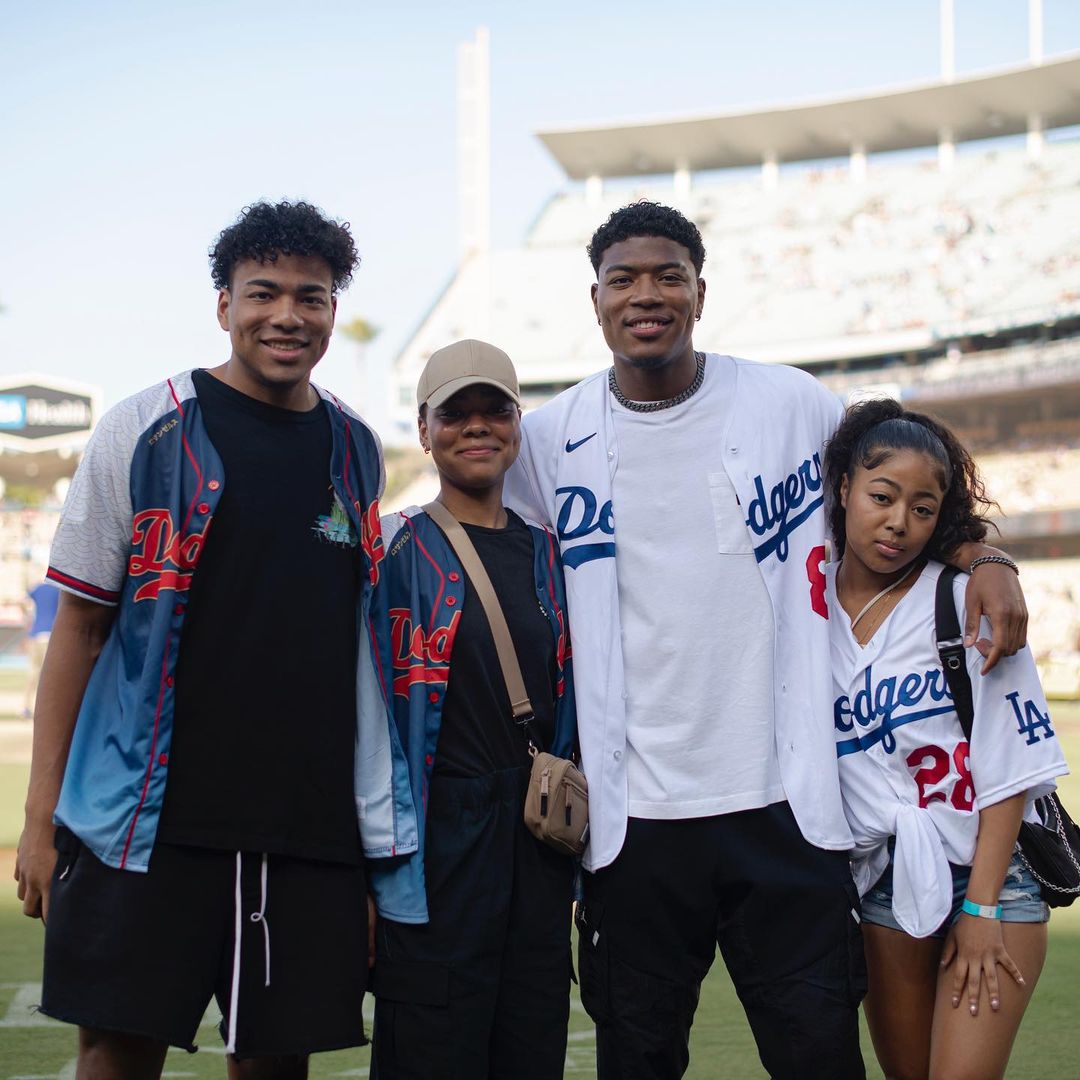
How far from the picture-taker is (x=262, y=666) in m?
3.12

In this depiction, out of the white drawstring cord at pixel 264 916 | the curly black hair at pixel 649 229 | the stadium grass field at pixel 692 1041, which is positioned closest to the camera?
the white drawstring cord at pixel 264 916

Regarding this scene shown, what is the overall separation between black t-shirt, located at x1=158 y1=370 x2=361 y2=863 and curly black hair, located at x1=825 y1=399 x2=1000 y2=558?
4.40ft

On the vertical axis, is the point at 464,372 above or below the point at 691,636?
above

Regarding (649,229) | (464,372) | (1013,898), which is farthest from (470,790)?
(649,229)

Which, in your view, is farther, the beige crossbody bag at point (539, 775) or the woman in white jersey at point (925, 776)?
the beige crossbody bag at point (539, 775)

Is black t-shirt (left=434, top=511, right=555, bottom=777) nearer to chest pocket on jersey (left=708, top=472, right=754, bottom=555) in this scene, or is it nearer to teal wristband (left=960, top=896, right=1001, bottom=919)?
chest pocket on jersey (left=708, top=472, right=754, bottom=555)

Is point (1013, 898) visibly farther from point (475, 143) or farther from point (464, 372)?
point (475, 143)

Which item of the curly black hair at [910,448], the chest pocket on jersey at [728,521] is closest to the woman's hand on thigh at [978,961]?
the curly black hair at [910,448]

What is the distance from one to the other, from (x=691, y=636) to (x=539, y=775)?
0.52 meters

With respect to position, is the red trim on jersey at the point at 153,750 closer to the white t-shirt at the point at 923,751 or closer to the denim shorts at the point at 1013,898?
the white t-shirt at the point at 923,751

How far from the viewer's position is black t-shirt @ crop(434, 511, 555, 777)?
338 cm

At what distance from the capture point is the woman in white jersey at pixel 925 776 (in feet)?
10.5

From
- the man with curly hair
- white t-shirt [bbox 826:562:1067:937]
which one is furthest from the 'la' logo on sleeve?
the man with curly hair

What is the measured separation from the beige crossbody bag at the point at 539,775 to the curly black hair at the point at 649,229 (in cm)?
92
